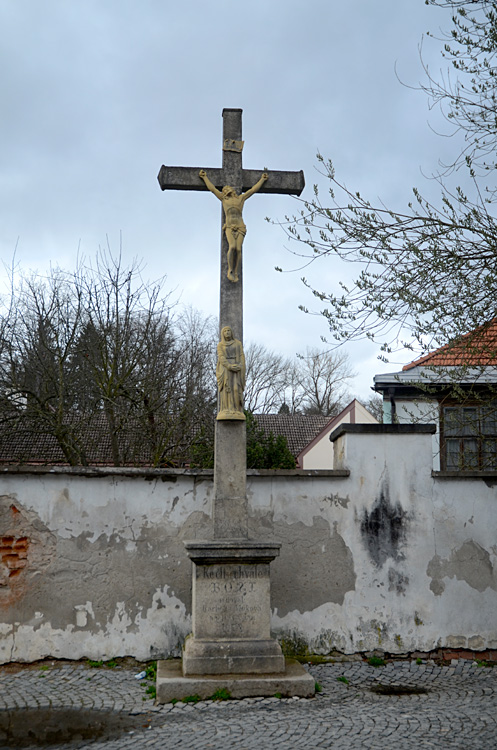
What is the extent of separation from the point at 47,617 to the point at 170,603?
1283 millimetres

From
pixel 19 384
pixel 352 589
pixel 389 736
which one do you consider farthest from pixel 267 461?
pixel 389 736

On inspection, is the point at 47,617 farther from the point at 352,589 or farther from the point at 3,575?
the point at 352,589

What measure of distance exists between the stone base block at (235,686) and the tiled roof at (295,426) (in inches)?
1070

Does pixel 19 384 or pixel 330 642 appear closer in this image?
pixel 330 642

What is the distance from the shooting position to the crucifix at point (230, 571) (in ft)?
19.7

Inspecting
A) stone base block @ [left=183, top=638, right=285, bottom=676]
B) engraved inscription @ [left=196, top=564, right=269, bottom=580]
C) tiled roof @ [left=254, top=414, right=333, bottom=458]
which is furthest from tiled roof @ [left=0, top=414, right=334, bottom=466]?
tiled roof @ [left=254, top=414, right=333, bottom=458]

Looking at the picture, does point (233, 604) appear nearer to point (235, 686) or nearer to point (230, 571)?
point (230, 571)

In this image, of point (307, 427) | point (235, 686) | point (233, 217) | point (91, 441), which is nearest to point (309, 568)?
point (235, 686)

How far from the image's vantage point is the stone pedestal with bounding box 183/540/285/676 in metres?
6.16

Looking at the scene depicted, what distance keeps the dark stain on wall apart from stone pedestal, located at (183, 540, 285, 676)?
1.76 m

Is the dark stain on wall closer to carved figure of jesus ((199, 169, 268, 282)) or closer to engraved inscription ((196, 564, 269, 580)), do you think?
engraved inscription ((196, 564, 269, 580))

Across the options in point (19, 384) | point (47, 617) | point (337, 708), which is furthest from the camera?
point (19, 384)

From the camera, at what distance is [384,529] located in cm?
779

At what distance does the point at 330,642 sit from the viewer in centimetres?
754
